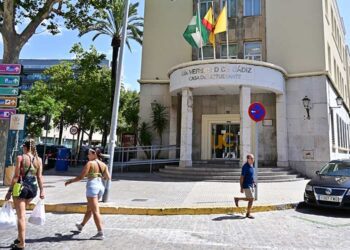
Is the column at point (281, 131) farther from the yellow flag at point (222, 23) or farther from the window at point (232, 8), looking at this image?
the window at point (232, 8)

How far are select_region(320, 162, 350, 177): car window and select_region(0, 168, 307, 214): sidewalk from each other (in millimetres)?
1204

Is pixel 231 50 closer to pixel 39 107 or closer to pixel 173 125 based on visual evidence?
pixel 173 125

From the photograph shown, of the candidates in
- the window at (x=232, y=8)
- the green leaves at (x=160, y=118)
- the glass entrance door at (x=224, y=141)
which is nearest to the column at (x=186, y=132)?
the green leaves at (x=160, y=118)

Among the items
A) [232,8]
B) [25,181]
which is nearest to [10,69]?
[25,181]

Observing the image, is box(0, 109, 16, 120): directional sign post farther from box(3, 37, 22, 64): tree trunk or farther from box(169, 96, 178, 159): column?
box(169, 96, 178, 159): column

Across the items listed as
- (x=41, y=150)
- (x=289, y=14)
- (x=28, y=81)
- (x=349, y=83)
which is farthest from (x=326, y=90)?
(x=28, y=81)

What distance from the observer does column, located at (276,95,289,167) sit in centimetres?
1740

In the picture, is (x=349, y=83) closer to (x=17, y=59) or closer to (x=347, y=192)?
(x=347, y=192)

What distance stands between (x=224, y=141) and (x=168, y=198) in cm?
1017

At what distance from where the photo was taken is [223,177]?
14578 millimetres

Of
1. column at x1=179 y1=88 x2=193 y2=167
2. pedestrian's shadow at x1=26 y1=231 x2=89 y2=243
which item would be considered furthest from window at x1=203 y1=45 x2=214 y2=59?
pedestrian's shadow at x1=26 y1=231 x2=89 y2=243

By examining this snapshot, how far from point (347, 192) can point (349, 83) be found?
3294 cm

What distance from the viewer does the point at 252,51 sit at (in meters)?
19.9

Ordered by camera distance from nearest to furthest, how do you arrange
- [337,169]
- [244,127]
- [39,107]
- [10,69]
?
[337,169], [10,69], [244,127], [39,107]
